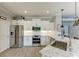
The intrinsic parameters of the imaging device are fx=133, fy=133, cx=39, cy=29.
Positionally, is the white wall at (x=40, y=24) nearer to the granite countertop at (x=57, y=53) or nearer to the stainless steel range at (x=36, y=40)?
the stainless steel range at (x=36, y=40)

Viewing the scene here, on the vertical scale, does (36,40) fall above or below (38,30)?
below

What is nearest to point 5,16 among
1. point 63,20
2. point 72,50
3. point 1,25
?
point 1,25

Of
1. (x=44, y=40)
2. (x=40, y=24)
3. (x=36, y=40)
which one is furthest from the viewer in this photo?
(x=36, y=40)

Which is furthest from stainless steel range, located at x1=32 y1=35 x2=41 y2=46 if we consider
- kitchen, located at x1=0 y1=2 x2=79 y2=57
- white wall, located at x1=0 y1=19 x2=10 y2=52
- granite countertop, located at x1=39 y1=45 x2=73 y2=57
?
white wall, located at x1=0 y1=19 x2=10 y2=52

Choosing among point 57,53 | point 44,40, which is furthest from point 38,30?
point 57,53

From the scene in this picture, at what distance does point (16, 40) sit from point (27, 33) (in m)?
1.35

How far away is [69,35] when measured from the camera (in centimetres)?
292

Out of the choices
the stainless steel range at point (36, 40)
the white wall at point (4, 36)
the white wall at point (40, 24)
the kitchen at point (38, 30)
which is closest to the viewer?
the white wall at point (40, 24)

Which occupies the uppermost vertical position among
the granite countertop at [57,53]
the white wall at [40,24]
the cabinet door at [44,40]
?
the white wall at [40,24]

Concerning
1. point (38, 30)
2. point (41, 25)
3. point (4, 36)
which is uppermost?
point (41, 25)

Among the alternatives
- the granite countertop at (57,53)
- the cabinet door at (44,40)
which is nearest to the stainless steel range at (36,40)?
the cabinet door at (44,40)

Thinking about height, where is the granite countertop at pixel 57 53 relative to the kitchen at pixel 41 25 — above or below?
below

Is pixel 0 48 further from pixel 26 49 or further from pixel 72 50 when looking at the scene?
pixel 72 50

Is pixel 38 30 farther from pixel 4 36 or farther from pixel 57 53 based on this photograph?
pixel 57 53
